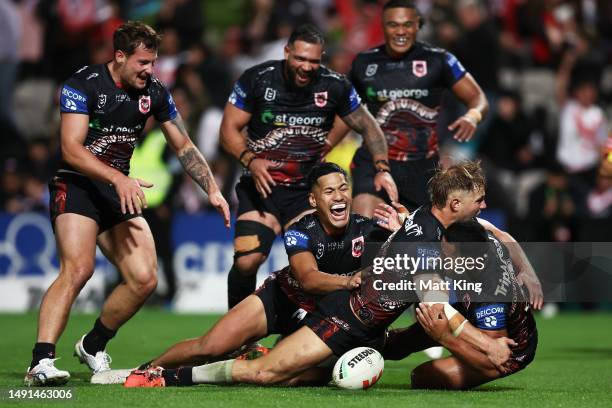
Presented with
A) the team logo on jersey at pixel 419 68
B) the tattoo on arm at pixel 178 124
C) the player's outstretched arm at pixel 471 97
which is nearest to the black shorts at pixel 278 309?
A: the tattoo on arm at pixel 178 124

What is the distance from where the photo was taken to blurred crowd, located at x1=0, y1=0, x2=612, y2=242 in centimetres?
1647

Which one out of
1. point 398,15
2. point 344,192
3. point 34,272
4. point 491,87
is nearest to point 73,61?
point 34,272

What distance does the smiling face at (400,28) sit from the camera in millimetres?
10641

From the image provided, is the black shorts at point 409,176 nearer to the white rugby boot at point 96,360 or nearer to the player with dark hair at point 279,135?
the player with dark hair at point 279,135

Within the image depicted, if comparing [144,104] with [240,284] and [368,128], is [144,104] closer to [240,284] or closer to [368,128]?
[240,284]

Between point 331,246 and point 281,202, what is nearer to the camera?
point 331,246

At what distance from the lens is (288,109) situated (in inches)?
398

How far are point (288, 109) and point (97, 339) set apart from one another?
2451 mm

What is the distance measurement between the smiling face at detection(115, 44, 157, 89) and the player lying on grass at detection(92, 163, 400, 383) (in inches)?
55.8

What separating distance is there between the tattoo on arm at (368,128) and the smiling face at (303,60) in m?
0.50

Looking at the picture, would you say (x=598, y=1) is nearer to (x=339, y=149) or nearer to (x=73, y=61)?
(x=339, y=149)

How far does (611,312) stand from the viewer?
16578 mm

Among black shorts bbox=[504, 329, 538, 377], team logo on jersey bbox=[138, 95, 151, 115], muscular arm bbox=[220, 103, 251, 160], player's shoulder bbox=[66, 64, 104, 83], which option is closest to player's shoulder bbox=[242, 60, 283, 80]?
muscular arm bbox=[220, 103, 251, 160]

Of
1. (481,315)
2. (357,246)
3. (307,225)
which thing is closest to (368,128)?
(357,246)
